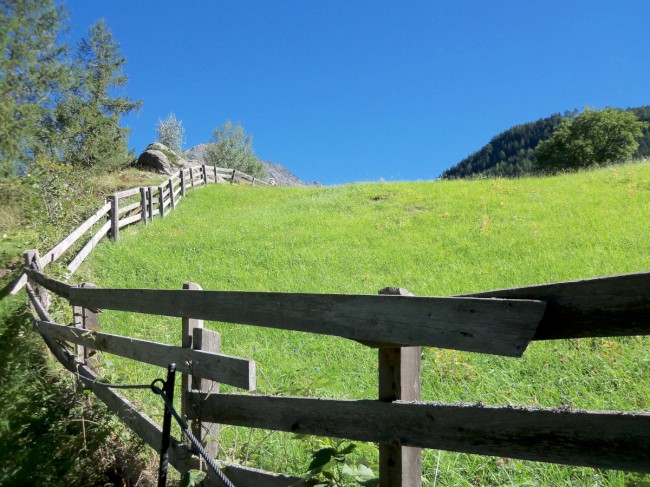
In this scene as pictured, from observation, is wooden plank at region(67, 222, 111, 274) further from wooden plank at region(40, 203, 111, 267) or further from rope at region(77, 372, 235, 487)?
rope at region(77, 372, 235, 487)

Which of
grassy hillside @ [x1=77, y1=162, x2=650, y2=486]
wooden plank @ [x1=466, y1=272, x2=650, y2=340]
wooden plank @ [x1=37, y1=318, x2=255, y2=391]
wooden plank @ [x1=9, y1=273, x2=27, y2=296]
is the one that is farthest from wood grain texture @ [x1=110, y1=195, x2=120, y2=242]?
wooden plank @ [x1=466, y1=272, x2=650, y2=340]

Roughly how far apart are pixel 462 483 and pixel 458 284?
17.1 feet

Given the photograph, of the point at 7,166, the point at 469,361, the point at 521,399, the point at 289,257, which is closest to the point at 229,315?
the point at 521,399

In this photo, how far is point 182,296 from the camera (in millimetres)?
3643

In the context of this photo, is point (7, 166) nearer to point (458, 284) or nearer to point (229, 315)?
point (458, 284)

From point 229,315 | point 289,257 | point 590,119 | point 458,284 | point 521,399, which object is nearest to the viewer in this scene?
A: point 229,315

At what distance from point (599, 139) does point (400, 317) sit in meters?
70.6

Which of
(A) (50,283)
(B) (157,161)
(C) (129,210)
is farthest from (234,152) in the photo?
(A) (50,283)

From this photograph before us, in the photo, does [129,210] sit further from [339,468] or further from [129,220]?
[339,468]

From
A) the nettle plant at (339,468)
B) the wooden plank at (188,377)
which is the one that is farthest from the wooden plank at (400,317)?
the nettle plant at (339,468)

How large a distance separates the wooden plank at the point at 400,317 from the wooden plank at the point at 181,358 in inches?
10.7

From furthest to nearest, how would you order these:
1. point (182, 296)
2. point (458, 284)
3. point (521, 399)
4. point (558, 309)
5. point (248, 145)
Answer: point (248, 145)
point (458, 284)
point (521, 399)
point (182, 296)
point (558, 309)

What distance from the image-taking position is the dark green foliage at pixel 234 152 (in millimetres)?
69688

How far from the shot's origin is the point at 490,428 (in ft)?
6.55
